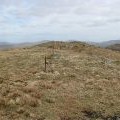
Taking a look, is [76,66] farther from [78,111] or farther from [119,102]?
[78,111]

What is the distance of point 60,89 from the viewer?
2547cm

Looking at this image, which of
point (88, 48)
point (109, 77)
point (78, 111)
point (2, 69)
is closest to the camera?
point (78, 111)

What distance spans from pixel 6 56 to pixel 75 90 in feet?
73.0

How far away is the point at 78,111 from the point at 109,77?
39.9 feet

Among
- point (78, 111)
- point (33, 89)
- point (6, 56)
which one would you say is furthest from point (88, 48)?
point (78, 111)

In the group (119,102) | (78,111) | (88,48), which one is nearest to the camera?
(78,111)

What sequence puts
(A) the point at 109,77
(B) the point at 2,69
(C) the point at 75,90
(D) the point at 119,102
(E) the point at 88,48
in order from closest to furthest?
(D) the point at 119,102 < (C) the point at 75,90 < (A) the point at 109,77 < (B) the point at 2,69 < (E) the point at 88,48

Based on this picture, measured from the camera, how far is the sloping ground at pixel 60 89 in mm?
19766

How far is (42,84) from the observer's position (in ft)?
87.3

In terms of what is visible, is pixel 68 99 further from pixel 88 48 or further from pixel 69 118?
pixel 88 48

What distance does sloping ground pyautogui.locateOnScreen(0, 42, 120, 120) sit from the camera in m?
19.8

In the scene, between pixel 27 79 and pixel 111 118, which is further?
pixel 27 79

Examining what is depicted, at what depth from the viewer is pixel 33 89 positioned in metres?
24.1

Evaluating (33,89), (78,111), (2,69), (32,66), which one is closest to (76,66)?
(32,66)
